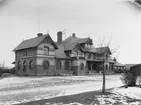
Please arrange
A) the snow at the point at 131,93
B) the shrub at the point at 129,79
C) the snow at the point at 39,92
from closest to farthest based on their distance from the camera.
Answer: the snow at the point at 39,92, the snow at the point at 131,93, the shrub at the point at 129,79

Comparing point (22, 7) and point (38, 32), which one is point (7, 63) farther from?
point (22, 7)

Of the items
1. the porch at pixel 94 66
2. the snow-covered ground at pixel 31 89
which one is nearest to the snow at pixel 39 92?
the snow-covered ground at pixel 31 89

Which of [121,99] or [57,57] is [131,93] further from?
[57,57]

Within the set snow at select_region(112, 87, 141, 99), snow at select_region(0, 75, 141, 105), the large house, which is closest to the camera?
the large house

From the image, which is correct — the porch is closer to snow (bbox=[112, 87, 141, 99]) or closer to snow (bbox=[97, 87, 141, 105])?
snow (bbox=[112, 87, 141, 99])

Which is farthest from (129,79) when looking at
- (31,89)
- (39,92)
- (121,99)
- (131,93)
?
(31,89)

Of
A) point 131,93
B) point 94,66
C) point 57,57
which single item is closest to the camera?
point 131,93

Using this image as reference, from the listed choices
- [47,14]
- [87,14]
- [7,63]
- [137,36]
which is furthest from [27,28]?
[137,36]

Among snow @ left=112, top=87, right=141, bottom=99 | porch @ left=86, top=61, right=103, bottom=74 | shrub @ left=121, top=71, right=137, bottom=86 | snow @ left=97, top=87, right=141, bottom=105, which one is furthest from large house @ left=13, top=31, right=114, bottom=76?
snow @ left=97, top=87, right=141, bottom=105

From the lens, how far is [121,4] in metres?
2.42

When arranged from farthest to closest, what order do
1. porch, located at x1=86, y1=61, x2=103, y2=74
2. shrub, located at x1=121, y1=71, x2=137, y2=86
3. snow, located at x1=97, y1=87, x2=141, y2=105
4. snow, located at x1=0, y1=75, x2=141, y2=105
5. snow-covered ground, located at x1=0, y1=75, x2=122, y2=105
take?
shrub, located at x1=121, y1=71, x2=137, y2=86 < porch, located at x1=86, y1=61, x2=103, y2=74 < snow, located at x1=97, y1=87, x2=141, y2=105 < snow, located at x1=0, y1=75, x2=141, y2=105 < snow-covered ground, located at x1=0, y1=75, x2=122, y2=105

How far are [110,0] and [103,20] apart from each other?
357 millimetres

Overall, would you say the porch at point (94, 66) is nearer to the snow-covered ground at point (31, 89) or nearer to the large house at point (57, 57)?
the large house at point (57, 57)

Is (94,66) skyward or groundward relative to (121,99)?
skyward
